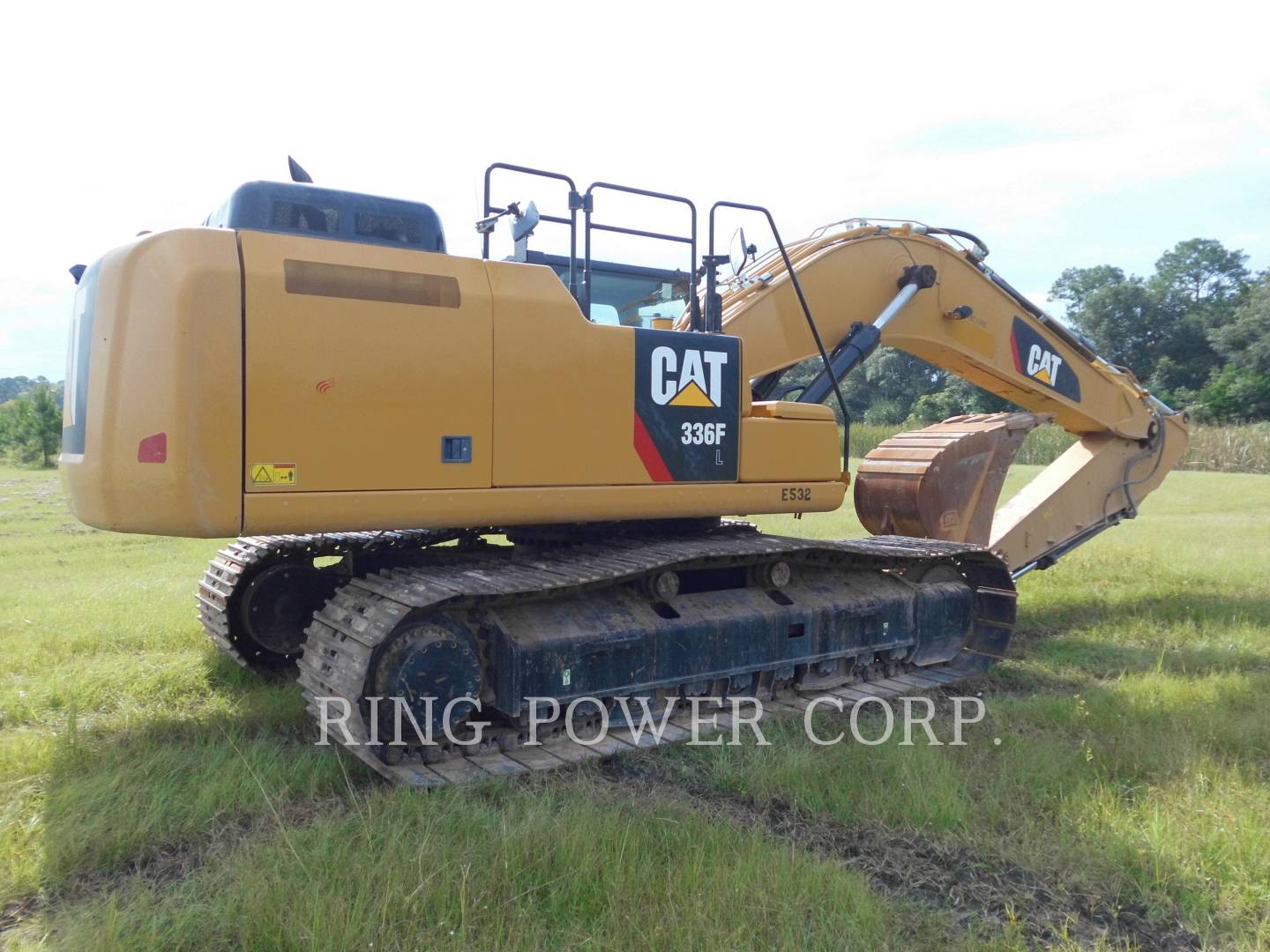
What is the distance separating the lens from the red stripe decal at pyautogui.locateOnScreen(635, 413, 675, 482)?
4.71 meters

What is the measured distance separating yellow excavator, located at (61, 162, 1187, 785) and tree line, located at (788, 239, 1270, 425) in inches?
1537

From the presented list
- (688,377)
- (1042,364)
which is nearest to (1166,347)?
(1042,364)

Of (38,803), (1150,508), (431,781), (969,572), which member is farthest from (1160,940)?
(1150,508)

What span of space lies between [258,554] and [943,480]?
471cm

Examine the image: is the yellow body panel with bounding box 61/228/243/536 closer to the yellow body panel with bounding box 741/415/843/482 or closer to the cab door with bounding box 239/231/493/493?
the cab door with bounding box 239/231/493/493

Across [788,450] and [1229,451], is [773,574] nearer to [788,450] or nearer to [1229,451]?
[788,450]

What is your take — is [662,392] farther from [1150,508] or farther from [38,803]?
[1150,508]

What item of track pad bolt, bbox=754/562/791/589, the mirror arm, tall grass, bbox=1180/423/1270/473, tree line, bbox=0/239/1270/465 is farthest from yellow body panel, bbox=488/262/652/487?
tree line, bbox=0/239/1270/465

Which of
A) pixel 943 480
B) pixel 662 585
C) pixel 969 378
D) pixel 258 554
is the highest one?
pixel 969 378

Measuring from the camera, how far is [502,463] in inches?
170

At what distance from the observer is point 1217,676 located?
604 centimetres

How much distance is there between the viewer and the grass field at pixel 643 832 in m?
3.02

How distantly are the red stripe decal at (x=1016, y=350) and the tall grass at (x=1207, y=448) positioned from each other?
24.0 metres

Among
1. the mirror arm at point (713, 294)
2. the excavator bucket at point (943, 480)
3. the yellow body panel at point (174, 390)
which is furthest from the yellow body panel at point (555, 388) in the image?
the excavator bucket at point (943, 480)
